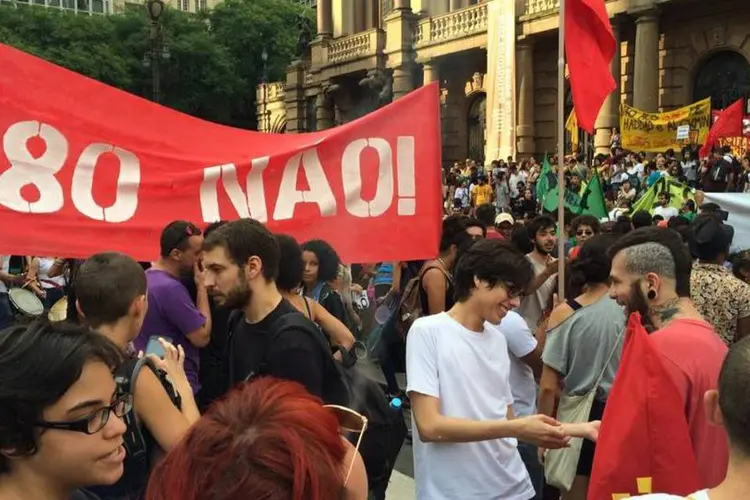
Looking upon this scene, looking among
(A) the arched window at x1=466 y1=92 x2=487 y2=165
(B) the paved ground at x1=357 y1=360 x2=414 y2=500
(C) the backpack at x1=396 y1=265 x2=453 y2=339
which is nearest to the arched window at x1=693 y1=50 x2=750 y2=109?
(A) the arched window at x1=466 y1=92 x2=487 y2=165

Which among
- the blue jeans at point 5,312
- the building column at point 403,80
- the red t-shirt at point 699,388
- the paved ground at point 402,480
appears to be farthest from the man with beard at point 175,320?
the building column at point 403,80

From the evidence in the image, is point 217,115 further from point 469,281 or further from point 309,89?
point 469,281

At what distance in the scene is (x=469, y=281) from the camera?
9.59 feet

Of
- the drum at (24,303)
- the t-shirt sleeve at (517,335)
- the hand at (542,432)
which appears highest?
the t-shirt sleeve at (517,335)

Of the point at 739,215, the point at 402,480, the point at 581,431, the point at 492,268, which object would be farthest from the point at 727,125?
the point at 581,431

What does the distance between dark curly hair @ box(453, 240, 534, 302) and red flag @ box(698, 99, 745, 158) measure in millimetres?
13665

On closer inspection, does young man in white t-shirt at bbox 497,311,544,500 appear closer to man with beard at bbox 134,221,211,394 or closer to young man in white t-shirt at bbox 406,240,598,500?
young man in white t-shirt at bbox 406,240,598,500

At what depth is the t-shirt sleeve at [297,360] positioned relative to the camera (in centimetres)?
259

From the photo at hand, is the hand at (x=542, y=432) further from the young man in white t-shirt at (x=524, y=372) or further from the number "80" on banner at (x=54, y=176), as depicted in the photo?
the number "80" on banner at (x=54, y=176)

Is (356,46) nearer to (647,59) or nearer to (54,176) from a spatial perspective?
(647,59)

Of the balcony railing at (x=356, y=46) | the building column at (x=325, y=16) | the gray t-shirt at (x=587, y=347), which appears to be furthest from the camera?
the building column at (x=325, y=16)

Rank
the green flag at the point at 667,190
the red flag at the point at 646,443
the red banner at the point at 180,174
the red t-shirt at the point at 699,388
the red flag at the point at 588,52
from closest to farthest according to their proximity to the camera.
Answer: the red flag at the point at 646,443
the red t-shirt at the point at 699,388
the red banner at the point at 180,174
the red flag at the point at 588,52
the green flag at the point at 667,190

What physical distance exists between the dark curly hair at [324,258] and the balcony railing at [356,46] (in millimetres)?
26098

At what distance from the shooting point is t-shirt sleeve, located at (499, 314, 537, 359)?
12.0 ft
